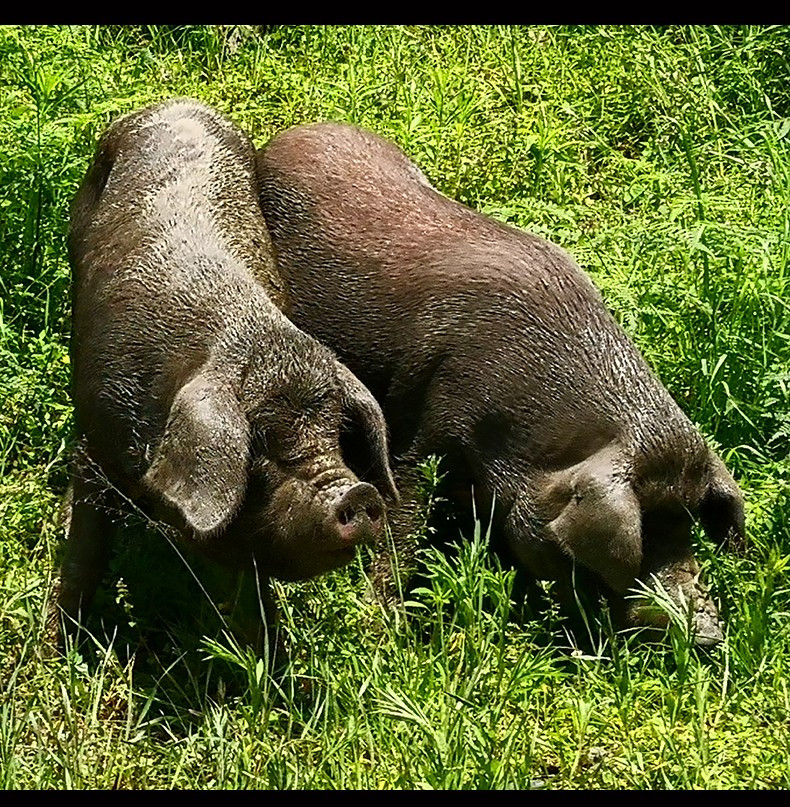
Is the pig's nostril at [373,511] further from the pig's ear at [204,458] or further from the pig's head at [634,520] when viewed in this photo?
the pig's head at [634,520]

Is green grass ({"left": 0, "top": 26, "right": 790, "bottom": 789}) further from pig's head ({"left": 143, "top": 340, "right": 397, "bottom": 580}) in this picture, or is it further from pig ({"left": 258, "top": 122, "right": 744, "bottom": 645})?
pig's head ({"left": 143, "top": 340, "right": 397, "bottom": 580})

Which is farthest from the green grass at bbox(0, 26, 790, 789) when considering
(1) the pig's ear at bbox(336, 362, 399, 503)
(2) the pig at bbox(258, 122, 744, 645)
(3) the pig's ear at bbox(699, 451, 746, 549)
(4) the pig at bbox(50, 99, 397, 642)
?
(1) the pig's ear at bbox(336, 362, 399, 503)

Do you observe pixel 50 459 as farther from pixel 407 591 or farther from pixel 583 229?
pixel 583 229

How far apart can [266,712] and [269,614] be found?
0.54 meters

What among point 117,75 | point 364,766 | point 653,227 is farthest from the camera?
point 117,75

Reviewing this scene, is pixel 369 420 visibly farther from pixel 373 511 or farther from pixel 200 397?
pixel 200 397

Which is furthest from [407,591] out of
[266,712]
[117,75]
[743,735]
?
[117,75]

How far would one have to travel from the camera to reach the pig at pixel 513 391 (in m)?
5.95

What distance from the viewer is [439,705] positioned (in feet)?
17.3

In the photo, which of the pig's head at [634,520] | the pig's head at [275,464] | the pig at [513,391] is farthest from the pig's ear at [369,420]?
the pig's head at [634,520]

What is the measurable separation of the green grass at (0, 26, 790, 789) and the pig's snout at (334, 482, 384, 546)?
0.49 metres

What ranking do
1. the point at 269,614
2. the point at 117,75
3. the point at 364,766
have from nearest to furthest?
the point at 364,766 < the point at 269,614 < the point at 117,75

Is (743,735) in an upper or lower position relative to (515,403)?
lower

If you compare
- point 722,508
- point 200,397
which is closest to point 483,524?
point 722,508
